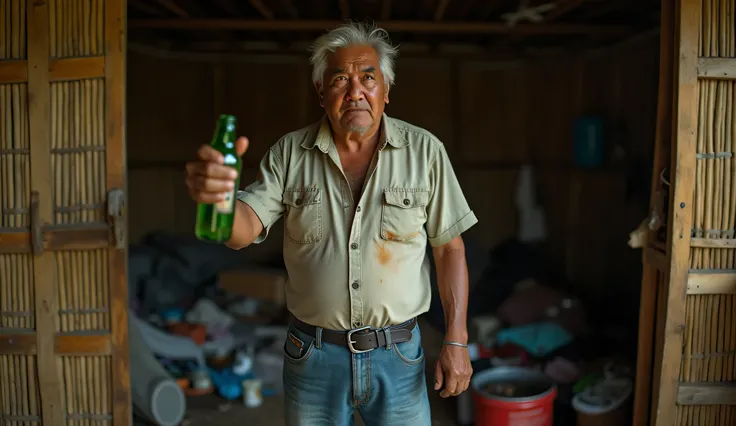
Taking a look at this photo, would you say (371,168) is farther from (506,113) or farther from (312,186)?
(506,113)

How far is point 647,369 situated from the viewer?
3191 millimetres

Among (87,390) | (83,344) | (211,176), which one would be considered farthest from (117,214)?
(211,176)

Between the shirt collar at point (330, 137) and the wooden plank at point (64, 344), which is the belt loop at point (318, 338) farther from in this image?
the wooden plank at point (64, 344)

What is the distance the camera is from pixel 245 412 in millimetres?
4273

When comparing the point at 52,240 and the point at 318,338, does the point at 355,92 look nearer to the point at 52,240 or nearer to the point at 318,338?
the point at 318,338

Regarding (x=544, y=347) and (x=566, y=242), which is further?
(x=566, y=242)

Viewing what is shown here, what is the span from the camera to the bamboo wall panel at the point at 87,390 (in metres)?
3.06

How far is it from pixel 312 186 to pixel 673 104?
6.04ft

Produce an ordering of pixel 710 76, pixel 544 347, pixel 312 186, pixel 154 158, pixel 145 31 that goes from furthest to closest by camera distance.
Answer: pixel 154 158 < pixel 145 31 < pixel 544 347 < pixel 710 76 < pixel 312 186

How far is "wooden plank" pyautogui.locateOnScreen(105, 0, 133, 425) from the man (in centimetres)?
120

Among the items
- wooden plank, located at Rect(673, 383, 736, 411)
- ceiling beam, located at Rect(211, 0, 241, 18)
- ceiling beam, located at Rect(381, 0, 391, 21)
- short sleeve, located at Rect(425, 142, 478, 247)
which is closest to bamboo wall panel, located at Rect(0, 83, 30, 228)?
short sleeve, located at Rect(425, 142, 478, 247)

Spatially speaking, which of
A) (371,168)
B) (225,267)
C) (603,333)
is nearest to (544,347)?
(603,333)

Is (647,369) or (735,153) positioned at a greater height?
(735,153)

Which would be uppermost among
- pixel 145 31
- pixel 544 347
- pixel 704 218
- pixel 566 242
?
pixel 145 31
